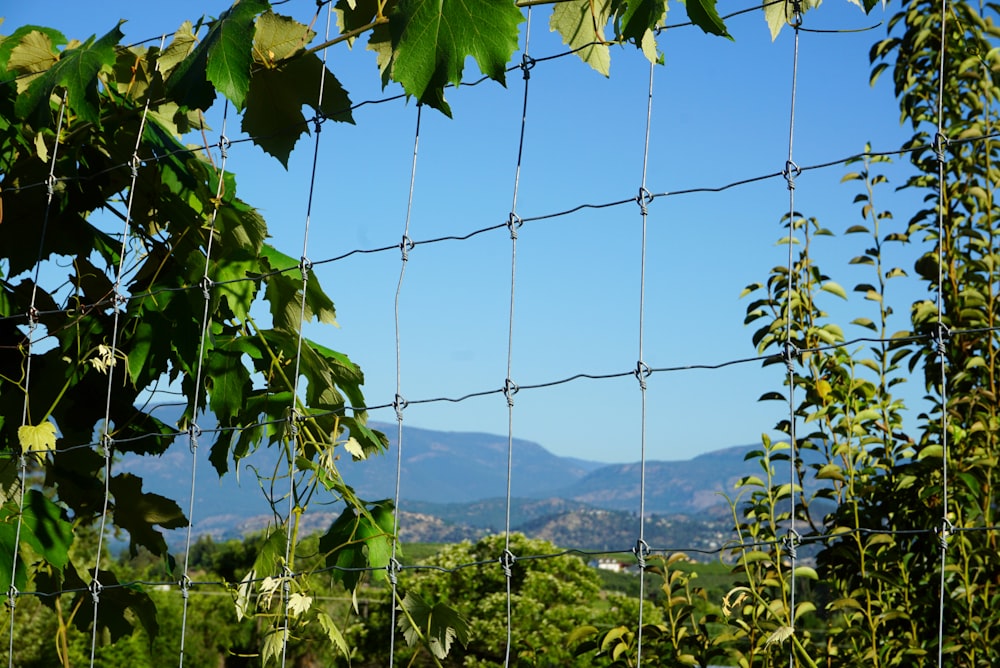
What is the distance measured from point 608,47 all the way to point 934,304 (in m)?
1.32

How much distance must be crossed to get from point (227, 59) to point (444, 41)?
36 centimetres

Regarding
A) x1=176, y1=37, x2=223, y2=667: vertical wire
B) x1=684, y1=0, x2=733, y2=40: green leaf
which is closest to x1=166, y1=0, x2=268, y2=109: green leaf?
x1=176, y1=37, x2=223, y2=667: vertical wire

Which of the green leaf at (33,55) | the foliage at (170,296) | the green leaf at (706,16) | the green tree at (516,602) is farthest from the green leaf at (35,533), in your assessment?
the green tree at (516,602)

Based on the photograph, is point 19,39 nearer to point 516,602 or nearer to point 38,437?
point 38,437

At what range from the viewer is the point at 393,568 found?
5.41 feet

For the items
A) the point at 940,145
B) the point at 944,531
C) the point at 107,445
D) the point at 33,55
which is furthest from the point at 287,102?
the point at 944,531

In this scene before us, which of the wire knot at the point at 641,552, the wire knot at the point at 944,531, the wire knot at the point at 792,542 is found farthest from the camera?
the wire knot at the point at 641,552

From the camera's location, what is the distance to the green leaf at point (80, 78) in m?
1.77

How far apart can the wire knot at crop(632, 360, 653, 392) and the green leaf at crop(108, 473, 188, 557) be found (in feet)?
3.43

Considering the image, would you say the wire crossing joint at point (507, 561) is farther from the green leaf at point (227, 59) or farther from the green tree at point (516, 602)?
the green tree at point (516, 602)

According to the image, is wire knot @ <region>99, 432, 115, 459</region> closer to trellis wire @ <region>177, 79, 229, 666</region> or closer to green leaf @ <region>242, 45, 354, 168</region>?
trellis wire @ <region>177, 79, 229, 666</region>

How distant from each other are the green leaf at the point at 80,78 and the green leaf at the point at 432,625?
0.98m

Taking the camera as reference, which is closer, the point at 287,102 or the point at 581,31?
the point at 581,31

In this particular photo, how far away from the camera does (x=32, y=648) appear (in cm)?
1293
